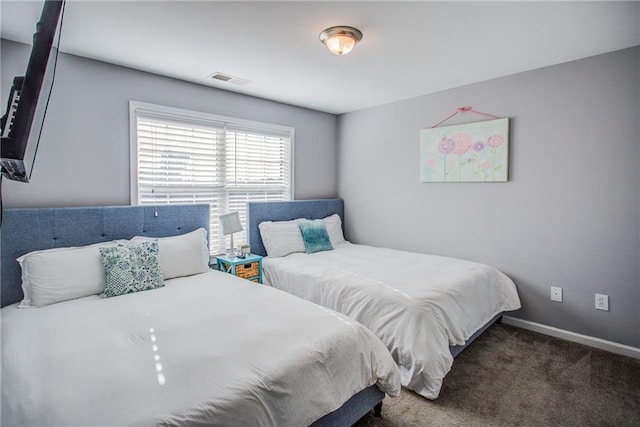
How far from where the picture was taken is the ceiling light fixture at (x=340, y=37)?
2.26 m

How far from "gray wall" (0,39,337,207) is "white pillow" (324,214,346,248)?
1.96 meters

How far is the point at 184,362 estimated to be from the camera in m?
1.42

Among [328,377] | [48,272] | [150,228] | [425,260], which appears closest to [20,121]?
[328,377]

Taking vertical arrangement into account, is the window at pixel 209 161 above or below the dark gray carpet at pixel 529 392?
above

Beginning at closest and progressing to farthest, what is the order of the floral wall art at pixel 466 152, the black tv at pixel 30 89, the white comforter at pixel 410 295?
the black tv at pixel 30 89 → the white comforter at pixel 410 295 → the floral wall art at pixel 466 152

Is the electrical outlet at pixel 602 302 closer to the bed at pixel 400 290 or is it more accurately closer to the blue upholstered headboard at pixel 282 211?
the bed at pixel 400 290

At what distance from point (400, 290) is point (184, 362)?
1515 mm

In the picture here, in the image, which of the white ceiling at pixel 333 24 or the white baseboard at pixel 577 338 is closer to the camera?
the white ceiling at pixel 333 24

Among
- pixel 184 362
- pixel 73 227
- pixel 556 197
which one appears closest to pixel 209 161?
pixel 73 227

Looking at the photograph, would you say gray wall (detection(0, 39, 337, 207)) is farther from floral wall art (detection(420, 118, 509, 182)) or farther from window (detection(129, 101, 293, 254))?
floral wall art (detection(420, 118, 509, 182))

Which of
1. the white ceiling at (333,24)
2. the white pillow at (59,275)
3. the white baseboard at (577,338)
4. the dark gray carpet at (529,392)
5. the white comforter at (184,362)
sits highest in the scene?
the white ceiling at (333,24)

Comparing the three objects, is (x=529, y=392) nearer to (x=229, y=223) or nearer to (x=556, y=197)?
(x=556, y=197)

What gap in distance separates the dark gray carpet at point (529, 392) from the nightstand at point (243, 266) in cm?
170

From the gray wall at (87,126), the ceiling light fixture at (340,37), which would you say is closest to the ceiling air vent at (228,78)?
the gray wall at (87,126)
